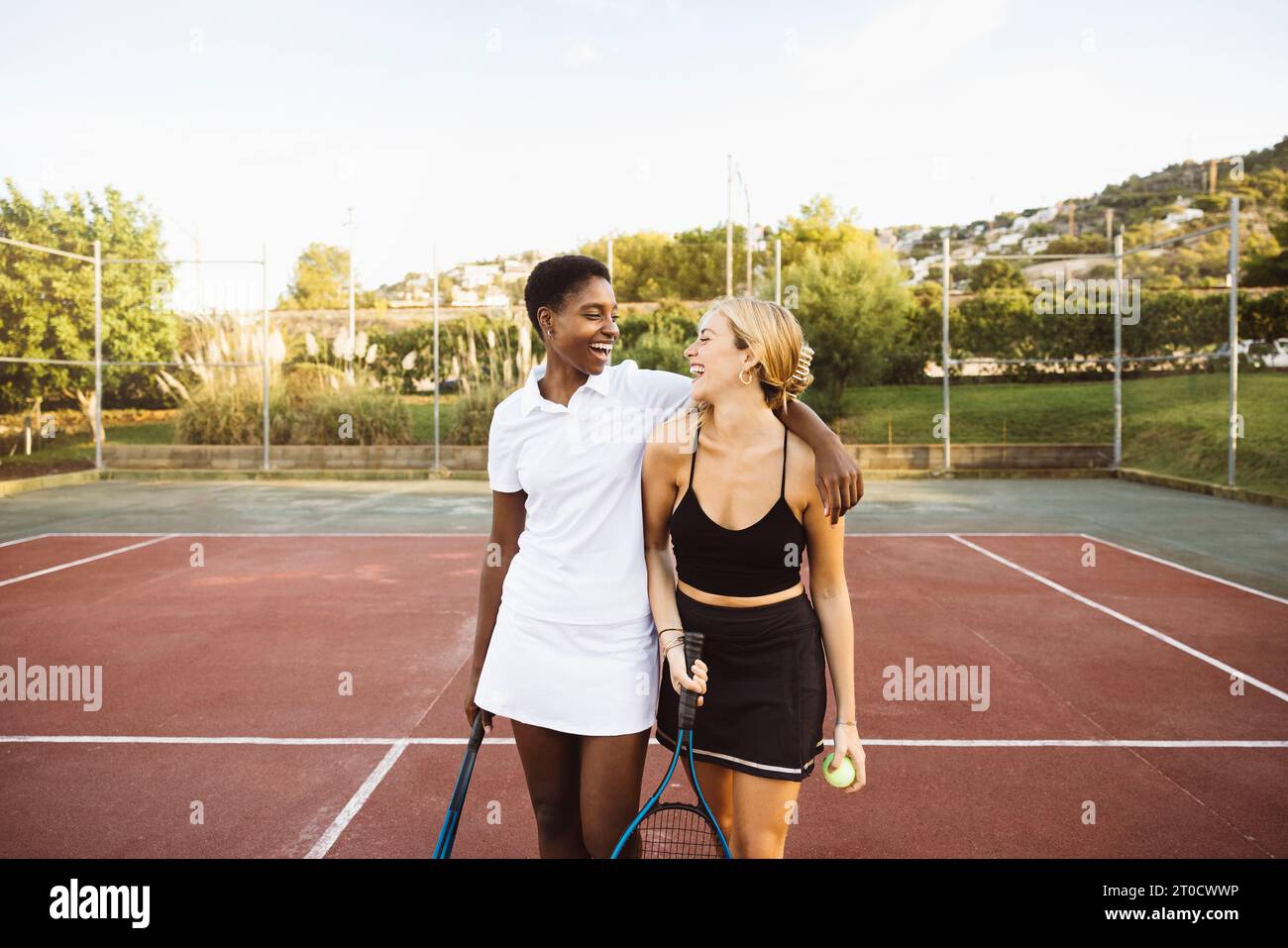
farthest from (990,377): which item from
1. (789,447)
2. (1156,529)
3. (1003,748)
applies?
(789,447)

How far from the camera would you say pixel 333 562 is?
1016cm

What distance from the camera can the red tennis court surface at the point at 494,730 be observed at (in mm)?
4043

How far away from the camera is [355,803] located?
14.1ft

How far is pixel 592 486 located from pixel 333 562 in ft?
26.9

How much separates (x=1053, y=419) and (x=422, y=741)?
63.4 feet

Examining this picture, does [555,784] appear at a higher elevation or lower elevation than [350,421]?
lower

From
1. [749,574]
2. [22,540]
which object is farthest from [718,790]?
[22,540]

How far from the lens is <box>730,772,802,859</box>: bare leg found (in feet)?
8.38

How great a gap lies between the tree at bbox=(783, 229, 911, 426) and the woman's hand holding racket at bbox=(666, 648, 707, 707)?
18567 mm

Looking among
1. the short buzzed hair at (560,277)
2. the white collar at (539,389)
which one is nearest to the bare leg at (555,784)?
the white collar at (539,389)

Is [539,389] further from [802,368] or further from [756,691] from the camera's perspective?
[756,691]

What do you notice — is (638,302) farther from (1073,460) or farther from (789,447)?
(789,447)
